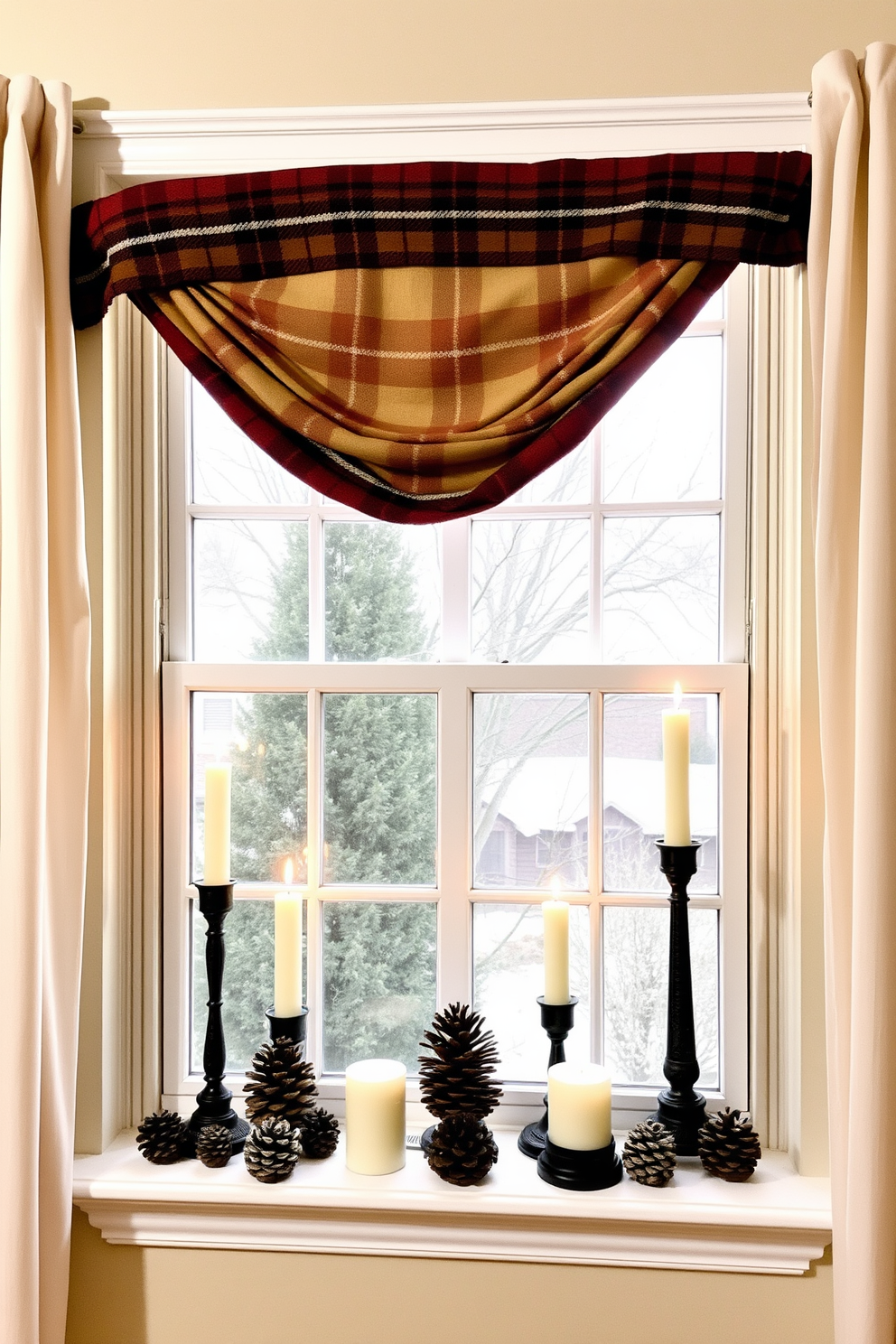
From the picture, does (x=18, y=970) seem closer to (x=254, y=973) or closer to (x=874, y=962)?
(x=254, y=973)

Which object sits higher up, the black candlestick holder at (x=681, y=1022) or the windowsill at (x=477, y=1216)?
the black candlestick holder at (x=681, y=1022)

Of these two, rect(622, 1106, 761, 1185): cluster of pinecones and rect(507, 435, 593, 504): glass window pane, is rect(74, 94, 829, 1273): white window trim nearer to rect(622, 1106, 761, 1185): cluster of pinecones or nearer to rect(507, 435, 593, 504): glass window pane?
rect(622, 1106, 761, 1185): cluster of pinecones

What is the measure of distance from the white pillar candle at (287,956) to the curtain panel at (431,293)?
593 mm

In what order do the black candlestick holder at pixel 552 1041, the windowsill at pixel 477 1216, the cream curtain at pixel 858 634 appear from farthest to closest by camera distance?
the black candlestick holder at pixel 552 1041 → the windowsill at pixel 477 1216 → the cream curtain at pixel 858 634

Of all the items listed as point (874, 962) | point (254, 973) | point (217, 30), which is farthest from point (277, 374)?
point (874, 962)

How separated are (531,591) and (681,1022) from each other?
69 centimetres

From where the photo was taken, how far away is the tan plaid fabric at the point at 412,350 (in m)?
1.30

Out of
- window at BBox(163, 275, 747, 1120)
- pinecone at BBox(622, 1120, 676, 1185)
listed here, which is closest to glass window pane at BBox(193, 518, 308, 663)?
window at BBox(163, 275, 747, 1120)

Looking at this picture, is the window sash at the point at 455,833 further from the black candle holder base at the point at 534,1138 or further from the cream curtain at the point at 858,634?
the cream curtain at the point at 858,634

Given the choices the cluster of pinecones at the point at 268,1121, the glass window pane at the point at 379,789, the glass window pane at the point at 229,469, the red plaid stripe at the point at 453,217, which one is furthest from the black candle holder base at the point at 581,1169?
the red plaid stripe at the point at 453,217

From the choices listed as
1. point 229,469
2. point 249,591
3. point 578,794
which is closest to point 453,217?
point 229,469

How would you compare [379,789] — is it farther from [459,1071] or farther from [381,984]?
[459,1071]

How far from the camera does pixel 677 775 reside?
135 centimetres

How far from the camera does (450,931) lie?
1.49 m
